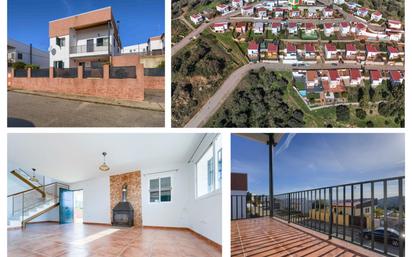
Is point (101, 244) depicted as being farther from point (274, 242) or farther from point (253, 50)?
point (253, 50)

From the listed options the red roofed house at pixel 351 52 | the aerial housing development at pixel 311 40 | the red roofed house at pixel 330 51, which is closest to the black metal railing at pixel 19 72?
the aerial housing development at pixel 311 40

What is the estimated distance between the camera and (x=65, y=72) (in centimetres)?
249

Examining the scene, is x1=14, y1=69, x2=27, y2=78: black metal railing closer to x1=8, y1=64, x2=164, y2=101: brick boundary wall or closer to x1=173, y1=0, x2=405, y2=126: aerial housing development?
x1=8, y1=64, x2=164, y2=101: brick boundary wall

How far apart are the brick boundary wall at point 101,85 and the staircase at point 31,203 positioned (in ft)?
3.34

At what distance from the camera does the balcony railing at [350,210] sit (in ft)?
6.73

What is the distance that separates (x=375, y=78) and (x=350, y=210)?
1467 millimetres

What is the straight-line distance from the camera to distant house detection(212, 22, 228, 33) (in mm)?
2970

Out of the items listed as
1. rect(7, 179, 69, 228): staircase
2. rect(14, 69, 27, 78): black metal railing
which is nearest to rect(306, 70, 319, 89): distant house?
rect(14, 69, 27, 78): black metal railing

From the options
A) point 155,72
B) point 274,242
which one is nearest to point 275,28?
point 155,72

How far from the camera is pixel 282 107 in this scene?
2.92 metres

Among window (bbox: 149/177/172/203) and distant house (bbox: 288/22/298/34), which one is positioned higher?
distant house (bbox: 288/22/298/34)

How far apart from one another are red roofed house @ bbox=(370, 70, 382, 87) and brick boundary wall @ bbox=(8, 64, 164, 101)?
2.08 metres
